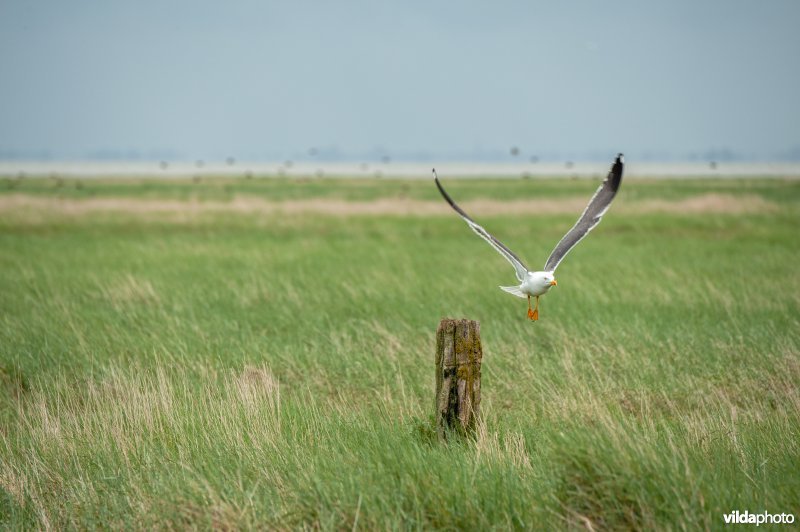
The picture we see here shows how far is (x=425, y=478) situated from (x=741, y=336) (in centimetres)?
591

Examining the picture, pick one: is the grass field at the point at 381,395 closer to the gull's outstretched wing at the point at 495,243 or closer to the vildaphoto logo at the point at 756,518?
the vildaphoto logo at the point at 756,518

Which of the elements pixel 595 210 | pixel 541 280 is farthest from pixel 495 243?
pixel 595 210

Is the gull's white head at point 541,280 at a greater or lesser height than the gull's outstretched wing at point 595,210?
lesser

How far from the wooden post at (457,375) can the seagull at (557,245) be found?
508 mm

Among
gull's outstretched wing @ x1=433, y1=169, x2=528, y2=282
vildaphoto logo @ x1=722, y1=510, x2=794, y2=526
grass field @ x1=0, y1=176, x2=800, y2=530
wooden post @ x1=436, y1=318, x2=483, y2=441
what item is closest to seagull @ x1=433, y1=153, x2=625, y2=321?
gull's outstretched wing @ x1=433, y1=169, x2=528, y2=282

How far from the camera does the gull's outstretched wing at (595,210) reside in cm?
616

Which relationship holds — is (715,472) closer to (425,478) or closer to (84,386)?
(425,478)

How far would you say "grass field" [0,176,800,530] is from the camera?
503 centimetres

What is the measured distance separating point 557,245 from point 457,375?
4.44 feet

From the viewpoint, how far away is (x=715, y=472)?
5160mm

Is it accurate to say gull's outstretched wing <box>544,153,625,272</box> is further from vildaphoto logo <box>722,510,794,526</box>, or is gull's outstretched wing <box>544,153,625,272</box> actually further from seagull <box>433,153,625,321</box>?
vildaphoto logo <box>722,510,794,526</box>

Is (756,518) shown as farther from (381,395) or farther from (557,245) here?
(381,395)

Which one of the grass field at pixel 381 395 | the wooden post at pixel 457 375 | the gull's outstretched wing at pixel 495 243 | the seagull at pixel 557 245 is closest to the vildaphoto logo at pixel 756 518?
the grass field at pixel 381 395

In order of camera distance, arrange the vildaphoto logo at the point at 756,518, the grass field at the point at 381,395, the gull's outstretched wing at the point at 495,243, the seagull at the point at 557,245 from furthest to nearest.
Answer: the seagull at the point at 557,245
the gull's outstretched wing at the point at 495,243
the grass field at the point at 381,395
the vildaphoto logo at the point at 756,518
